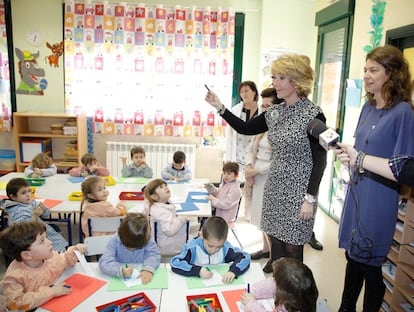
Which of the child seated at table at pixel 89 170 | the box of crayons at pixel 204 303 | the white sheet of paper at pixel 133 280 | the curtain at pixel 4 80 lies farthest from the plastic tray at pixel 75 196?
the curtain at pixel 4 80

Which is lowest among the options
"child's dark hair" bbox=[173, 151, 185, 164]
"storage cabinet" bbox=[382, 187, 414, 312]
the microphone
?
"storage cabinet" bbox=[382, 187, 414, 312]

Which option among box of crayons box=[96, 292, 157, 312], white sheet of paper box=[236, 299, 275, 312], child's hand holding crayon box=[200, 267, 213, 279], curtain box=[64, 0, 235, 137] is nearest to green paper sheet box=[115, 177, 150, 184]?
curtain box=[64, 0, 235, 137]

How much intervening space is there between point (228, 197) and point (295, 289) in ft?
5.61

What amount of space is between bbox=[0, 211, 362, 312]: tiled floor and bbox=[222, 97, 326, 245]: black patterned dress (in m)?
0.95

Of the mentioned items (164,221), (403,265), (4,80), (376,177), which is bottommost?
(403,265)

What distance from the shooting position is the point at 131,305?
1446 mm

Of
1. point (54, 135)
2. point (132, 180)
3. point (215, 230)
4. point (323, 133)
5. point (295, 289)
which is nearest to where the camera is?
point (295, 289)

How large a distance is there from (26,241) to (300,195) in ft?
4.32

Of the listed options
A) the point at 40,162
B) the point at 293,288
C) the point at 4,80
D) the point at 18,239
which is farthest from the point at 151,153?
the point at 293,288

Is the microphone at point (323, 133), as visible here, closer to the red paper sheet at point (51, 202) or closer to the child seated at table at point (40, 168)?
the red paper sheet at point (51, 202)

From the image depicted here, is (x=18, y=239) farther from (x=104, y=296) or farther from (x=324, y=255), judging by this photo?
(x=324, y=255)

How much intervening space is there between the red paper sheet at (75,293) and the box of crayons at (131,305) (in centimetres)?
12

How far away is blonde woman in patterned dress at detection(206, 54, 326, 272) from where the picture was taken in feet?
5.86

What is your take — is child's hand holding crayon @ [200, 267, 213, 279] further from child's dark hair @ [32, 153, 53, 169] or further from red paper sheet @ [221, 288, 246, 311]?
child's dark hair @ [32, 153, 53, 169]
